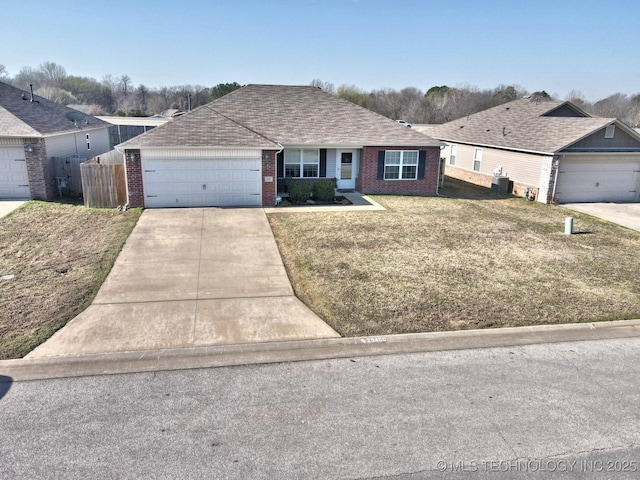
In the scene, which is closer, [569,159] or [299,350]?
[299,350]

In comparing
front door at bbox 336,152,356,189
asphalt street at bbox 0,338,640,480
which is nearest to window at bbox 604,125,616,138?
front door at bbox 336,152,356,189

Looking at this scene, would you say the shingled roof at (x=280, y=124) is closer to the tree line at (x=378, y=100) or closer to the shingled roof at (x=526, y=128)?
the shingled roof at (x=526, y=128)

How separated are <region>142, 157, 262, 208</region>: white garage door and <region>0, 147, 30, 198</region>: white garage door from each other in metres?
A: 5.44

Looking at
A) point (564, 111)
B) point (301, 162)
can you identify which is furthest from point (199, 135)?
point (564, 111)

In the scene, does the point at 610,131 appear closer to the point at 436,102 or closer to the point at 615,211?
the point at 615,211

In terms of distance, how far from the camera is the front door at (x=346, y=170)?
22.4 meters

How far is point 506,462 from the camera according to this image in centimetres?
519

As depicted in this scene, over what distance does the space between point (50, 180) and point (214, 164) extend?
740cm

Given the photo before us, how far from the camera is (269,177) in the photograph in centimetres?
1911

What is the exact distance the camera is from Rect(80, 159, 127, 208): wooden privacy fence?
17.9m

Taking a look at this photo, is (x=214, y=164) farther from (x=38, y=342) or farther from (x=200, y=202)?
(x=38, y=342)

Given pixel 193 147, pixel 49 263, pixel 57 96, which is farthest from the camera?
pixel 57 96

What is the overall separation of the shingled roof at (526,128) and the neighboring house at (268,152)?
5367 millimetres

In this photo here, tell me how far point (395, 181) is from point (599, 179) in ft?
33.1
